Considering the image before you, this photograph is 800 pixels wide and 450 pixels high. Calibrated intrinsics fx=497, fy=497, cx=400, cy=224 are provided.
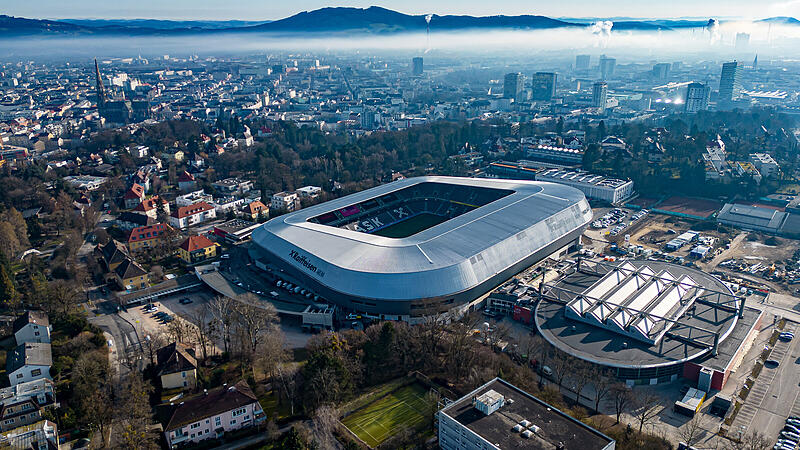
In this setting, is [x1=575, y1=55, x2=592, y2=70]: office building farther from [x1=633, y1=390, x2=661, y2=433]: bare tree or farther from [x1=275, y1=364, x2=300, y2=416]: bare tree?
[x1=275, y1=364, x2=300, y2=416]: bare tree

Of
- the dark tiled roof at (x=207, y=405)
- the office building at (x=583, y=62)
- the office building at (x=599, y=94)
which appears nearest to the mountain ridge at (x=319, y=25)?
the office building at (x=599, y=94)

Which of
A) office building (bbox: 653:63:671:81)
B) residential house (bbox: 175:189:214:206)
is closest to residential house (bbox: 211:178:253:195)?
residential house (bbox: 175:189:214:206)

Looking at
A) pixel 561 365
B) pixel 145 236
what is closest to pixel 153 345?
pixel 145 236

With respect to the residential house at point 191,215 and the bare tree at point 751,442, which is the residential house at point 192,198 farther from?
the bare tree at point 751,442

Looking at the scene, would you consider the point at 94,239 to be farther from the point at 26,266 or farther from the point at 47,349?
the point at 47,349

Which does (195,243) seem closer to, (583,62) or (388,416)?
(388,416)

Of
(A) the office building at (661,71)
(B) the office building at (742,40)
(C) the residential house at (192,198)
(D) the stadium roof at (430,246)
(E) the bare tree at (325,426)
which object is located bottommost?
(E) the bare tree at (325,426)
